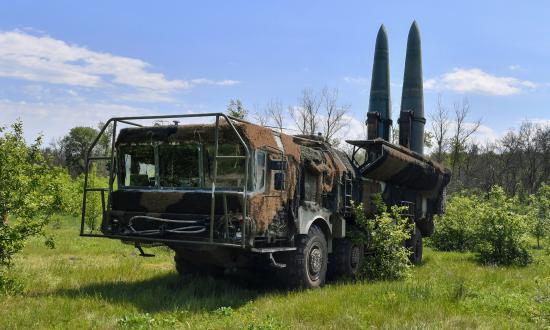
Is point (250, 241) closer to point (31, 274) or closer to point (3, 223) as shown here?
point (3, 223)

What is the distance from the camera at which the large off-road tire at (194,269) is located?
418 inches

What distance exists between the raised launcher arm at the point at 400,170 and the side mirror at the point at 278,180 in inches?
150

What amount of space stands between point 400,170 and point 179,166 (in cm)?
652

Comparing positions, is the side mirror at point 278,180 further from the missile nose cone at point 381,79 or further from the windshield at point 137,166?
the missile nose cone at point 381,79

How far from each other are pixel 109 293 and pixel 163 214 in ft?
5.22

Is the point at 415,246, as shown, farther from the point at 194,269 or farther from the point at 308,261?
the point at 194,269

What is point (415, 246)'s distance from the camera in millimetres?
15484

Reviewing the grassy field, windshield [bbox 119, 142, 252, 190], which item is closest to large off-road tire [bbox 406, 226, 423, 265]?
the grassy field

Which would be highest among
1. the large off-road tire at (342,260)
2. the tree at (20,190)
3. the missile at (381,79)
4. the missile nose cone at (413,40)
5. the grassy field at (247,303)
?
the missile nose cone at (413,40)

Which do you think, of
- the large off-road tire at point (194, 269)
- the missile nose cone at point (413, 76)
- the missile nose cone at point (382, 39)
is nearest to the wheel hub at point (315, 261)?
the large off-road tire at point (194, 269)

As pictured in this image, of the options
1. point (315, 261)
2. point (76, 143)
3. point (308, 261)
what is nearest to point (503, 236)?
point (315, 261)

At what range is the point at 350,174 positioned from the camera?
1166cm

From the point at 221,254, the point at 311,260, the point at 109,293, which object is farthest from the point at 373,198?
the point at 109,293

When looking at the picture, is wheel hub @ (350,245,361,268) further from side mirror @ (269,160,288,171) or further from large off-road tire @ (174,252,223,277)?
side mirror @ (269,160,288,171)
